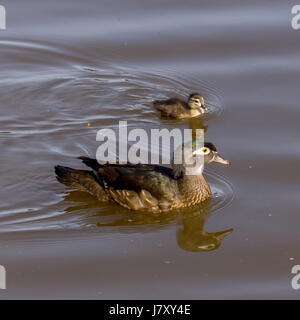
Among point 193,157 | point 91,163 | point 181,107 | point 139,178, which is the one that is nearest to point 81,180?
point 91,163

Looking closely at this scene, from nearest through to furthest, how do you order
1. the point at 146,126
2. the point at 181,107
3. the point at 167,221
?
the point at 167,221
the point at 146,126
the point at 181,107

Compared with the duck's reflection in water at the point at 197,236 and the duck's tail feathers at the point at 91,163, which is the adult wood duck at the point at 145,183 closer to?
the duck's tail feathers at the point at 91,163

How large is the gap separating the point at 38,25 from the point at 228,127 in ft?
13.5

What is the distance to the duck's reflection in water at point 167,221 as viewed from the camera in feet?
22.5

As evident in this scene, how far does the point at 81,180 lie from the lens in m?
7.59

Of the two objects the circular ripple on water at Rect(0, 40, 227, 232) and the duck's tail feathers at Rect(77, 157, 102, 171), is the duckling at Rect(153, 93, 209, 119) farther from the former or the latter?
the duck's tail feathers at Rect(77, 157, 102, 171)

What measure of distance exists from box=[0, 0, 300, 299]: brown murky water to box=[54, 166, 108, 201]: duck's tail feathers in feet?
0.43

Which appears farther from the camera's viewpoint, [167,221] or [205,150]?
[205,150]

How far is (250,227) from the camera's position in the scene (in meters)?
7.00

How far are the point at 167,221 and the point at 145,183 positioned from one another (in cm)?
47

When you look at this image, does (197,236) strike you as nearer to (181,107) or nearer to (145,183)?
(145,183)

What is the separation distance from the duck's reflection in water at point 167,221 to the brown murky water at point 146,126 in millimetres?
20

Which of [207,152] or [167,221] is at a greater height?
[207,152]

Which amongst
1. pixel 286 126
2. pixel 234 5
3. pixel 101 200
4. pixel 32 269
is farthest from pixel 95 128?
pixel 234 5
